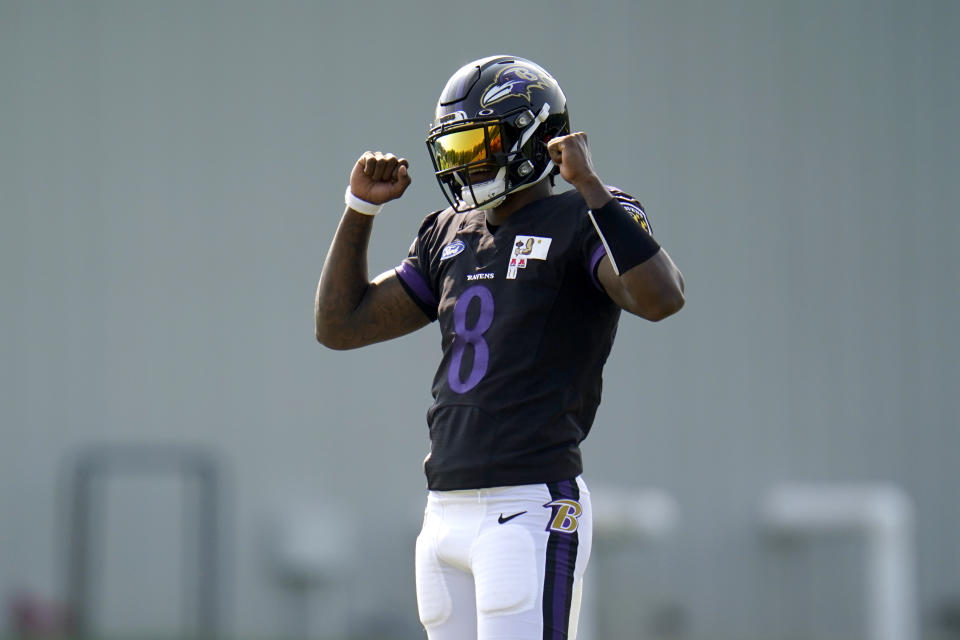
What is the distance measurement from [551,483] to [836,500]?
6765 millimetres

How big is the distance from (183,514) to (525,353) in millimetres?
5559

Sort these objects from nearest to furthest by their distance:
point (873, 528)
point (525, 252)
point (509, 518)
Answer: point (509, 518), point (525, 252), point (873, 528)

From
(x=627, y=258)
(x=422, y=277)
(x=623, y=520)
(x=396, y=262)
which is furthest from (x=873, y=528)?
(x=627, y=258)

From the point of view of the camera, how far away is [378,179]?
3.21 metres

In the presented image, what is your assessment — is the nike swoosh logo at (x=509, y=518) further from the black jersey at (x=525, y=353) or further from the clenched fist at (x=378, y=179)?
the clenched fist at (x=378, y=179)

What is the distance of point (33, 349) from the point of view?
7887mm

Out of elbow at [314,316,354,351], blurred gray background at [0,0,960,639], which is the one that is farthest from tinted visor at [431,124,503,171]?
blurred gray background at [0,0,960,639]

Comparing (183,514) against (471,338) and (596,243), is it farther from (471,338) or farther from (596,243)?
(596,243)

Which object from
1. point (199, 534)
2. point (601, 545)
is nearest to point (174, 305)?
point (199, 534)

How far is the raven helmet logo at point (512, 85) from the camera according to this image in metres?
3.04

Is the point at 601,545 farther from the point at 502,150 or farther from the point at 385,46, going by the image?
the point at 502,150

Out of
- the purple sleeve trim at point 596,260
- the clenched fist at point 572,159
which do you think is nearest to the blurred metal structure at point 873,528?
the purple sleeve trim at point 596,260

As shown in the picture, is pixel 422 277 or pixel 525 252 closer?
pixel 525 252

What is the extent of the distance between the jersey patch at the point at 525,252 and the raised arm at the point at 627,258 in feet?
0.53
